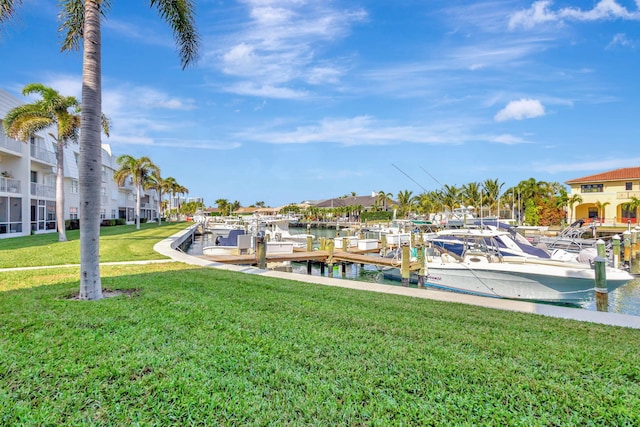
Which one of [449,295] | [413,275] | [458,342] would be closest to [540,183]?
[413,275]

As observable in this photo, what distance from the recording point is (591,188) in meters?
49.7

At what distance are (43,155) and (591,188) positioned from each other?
62684 millimetres

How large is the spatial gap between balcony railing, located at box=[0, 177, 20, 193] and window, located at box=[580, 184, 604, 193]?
62.5 m

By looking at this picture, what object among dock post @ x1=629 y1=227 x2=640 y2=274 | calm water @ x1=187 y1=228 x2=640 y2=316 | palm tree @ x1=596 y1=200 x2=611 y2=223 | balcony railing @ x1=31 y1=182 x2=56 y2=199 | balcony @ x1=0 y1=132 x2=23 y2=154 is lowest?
calm water @ x1=187 y1=228 x2=640 y2=316

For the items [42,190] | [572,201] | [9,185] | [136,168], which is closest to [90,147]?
[9,185]

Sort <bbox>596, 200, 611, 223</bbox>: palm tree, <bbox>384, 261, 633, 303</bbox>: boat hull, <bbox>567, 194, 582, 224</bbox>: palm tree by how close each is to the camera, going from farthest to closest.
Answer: <bbox>567, 194, 582, 224</bbox>: palm tree
<bbox>596, 200, 611, 223</bbox>: palm tree
<bbox>384, 261, 633, 303</bbox>: boat hull

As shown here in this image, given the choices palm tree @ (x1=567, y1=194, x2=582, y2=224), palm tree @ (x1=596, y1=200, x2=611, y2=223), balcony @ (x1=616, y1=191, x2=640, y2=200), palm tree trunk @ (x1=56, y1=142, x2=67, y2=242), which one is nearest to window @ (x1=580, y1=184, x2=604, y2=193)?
palm tree @ (x1=567, y1=194, x2=582, y2=224)

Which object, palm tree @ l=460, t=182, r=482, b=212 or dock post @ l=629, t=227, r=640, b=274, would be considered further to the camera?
palm tree @ l=460, t=182, r=482, b=212

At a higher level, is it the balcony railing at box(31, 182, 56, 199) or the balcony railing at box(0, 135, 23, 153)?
the balcony railing at box(0, 135, 23, 153)

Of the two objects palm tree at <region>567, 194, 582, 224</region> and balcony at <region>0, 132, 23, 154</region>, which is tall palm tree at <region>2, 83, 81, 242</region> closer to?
balcony at <region>0, 132, 23, 154</region>

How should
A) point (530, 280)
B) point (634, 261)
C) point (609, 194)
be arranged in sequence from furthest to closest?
point (609, 194)
point (634, 261)
point (530, 280)

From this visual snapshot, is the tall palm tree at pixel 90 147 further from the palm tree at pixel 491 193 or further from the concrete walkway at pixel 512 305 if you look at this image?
the palm tree at pixel 491 193

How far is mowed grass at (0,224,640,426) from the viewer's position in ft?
10.9

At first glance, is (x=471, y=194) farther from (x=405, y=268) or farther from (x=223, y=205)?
(x=223, y=205)
